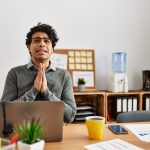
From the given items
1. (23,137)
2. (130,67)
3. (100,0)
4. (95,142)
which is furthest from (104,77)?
(23,137)

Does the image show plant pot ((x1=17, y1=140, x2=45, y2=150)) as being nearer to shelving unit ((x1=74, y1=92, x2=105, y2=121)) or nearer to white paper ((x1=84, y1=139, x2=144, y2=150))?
white paper ((x1=84, y1=139, x2=144, y2=150))

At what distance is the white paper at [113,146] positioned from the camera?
1.14 meters

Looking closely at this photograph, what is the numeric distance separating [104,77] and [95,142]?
2.04 meters

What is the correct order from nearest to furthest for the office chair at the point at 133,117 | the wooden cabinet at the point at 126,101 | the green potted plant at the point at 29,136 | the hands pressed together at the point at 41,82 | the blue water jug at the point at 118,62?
the green potted plant at the point at 29,136, the hands pressed together at the point at 41,82, the office chair at the point at 133,117, the wooden cabinet at the point at 126,101, the blue water jug at the point at 118,62

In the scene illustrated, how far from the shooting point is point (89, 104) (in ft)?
10.4

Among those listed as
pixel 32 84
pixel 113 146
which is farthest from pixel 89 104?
pixel 113 146

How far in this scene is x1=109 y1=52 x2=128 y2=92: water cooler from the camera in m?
2.98

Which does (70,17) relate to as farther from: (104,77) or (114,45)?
(104,77)

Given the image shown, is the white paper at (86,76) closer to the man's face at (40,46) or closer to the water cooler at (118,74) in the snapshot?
the water cooler at (118,74)

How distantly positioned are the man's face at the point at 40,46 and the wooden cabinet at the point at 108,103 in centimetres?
119

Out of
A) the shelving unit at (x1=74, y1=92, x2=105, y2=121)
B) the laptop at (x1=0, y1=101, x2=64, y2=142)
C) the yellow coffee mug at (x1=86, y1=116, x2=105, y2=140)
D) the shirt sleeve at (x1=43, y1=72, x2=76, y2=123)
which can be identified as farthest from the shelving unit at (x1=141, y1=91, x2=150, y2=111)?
the laptop at (x1=0, y1=101, x2=64, y2=142)

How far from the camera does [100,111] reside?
305 centimetres

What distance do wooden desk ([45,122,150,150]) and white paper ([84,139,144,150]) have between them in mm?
41

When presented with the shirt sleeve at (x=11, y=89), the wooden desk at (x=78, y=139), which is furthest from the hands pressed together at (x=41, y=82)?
the wooden desk at (x=78, y=139)
